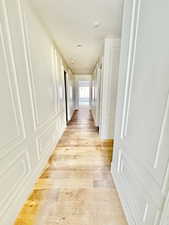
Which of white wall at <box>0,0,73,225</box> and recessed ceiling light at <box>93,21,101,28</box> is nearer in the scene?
white wall at <box>0,0,73,225</box>

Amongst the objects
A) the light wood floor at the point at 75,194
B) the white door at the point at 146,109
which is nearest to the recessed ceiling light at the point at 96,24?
the white door at the point at 146,109

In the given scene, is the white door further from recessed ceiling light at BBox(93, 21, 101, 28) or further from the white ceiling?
recessed ceiling light at BBox(93, 21, 101, 28)

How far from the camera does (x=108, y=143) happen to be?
276 cm

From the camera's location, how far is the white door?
2.13 ft

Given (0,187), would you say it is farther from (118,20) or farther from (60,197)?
(118,20)

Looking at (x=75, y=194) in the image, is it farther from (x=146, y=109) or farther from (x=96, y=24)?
(x=96, y=24)

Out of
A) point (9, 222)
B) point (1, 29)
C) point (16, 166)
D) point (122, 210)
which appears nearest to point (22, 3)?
point (1, 29)

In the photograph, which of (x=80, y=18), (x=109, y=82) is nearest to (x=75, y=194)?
(x=109, y=82)

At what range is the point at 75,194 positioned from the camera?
4.63ft

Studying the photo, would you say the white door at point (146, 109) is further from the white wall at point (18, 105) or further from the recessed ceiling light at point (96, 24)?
the white wall at point (18, 105)

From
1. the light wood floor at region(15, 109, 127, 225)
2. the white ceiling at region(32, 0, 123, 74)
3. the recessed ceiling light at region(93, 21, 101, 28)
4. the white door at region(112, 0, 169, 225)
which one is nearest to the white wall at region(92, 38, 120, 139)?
the white ceiling at region(32, 0, 123, 74)

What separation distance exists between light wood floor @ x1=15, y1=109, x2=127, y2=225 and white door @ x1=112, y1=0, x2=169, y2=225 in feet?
0.89

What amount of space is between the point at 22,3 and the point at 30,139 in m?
1.75

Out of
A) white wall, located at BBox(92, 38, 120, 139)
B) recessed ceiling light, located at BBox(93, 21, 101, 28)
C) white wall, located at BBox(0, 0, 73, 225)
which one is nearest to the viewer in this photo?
white wall, located at BBox(0, 0, 73, 225)
